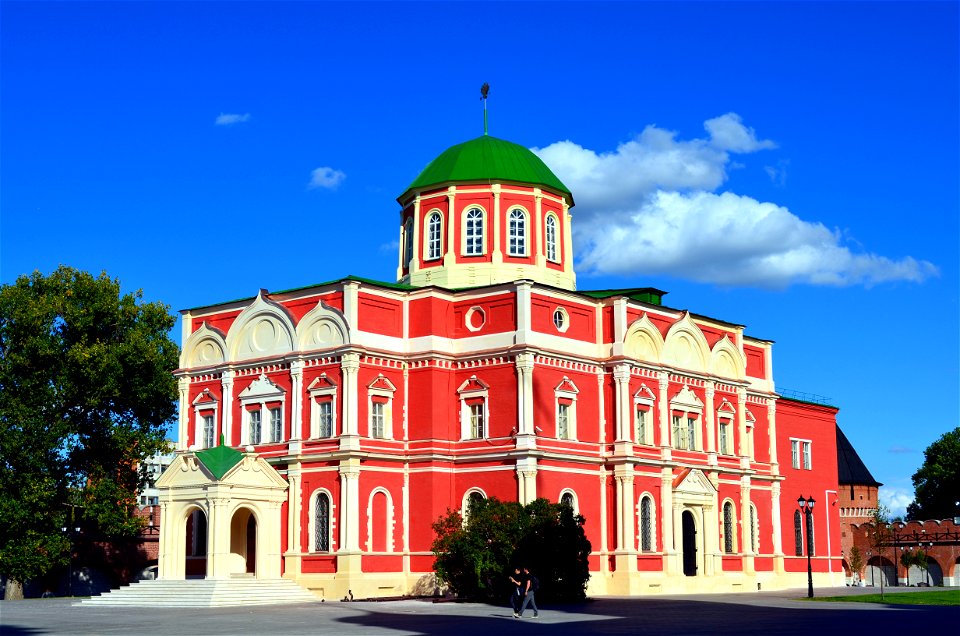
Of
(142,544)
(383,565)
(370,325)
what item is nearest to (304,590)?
(383,565)

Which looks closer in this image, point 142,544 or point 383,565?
point 383,565

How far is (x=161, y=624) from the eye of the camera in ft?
98.9

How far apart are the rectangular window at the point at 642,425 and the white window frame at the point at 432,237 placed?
1042cm

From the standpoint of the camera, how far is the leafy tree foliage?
128 feet

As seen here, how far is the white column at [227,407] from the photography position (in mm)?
46688

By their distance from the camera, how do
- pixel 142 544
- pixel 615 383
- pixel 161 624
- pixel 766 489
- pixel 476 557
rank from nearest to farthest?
pixel 161 624 < pixel 476 557 < pixel 615 383 < pixel 766 489 < pixel 142 544

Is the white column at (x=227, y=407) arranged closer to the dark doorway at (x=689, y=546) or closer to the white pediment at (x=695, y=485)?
the white pediment at (x=695, y=485)

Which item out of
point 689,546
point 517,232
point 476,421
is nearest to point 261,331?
point 476,421

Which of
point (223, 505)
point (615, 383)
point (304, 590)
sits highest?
point (615, 383)

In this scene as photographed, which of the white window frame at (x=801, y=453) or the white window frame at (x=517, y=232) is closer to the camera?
the white window frame at (x=517, y=232)

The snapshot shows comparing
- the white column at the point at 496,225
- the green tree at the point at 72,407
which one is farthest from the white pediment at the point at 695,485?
the green tree at the point at 72,407

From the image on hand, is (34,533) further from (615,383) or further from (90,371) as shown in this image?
(615,383)

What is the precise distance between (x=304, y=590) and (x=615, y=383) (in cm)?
1376

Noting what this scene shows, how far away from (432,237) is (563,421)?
33.7 feet
